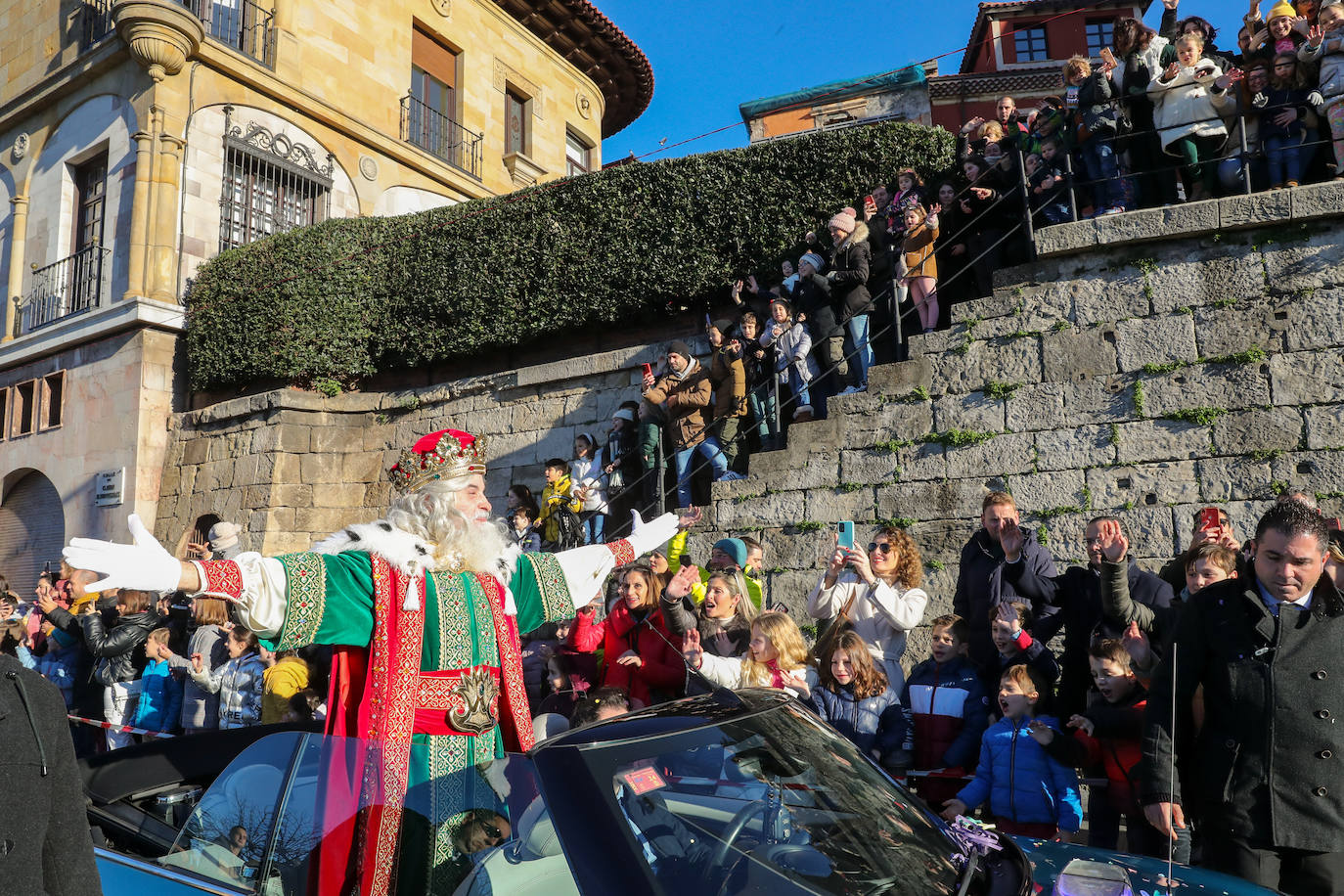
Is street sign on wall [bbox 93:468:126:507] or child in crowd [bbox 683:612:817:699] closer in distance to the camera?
child in crowd [bbox 683:612:817:699]

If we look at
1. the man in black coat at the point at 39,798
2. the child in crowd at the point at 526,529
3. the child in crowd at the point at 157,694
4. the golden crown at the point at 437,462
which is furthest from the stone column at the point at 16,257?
the man in black coat at the point at 39,798

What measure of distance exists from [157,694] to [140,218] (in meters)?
9.19

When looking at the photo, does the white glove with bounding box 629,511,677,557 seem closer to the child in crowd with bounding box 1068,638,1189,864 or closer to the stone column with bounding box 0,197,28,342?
the child in crowd with bounding box 1068,638,1189,864

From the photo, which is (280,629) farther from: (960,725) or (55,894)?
(960,725)

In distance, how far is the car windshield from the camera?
74.5 inches

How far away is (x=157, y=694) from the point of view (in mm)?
6832

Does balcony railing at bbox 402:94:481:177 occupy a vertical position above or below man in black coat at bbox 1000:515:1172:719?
above

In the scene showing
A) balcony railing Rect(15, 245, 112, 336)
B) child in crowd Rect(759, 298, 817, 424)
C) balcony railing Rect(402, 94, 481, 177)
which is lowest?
child in crowd Rect(759, 298, 817, 424)

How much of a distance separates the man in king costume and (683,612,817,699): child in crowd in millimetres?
1204

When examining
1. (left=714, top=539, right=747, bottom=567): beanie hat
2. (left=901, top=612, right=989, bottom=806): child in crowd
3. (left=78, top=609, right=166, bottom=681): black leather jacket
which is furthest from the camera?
(left=78, top=609, right=166, bottom=681): black leather jacket

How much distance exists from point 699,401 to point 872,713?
4.49 meters

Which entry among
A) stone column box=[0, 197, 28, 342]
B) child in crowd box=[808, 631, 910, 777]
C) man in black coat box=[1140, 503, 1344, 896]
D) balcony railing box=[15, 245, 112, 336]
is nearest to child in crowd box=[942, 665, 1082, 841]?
child in crowd box=[808, 631, 910, 777]

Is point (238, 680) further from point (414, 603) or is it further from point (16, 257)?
point (16, 257)

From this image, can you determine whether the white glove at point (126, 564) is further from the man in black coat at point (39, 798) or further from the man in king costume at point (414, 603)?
the man in black coat at point (39, 798)
